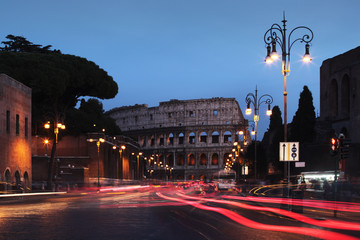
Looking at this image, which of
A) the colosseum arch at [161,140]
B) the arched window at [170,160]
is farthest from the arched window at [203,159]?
the colosseum arch at [161,140]

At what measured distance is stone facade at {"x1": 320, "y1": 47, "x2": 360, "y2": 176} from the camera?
62.2 metres

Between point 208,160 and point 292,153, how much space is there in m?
134

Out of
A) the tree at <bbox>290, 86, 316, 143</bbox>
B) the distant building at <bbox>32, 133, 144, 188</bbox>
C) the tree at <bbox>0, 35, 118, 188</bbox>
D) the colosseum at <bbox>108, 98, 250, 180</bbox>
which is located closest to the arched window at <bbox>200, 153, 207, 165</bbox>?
the colosseum at <bbox>108, 98, 250, 180</bbox>

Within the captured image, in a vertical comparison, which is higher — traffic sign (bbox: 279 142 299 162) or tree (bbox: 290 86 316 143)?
tree (bbox: 290 86 316 143)

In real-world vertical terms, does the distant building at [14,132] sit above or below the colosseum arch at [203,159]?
above

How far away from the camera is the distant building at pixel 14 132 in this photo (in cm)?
4103

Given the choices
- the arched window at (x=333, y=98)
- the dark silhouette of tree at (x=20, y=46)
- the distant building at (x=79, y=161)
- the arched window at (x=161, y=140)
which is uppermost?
the dark silhouette of tree at (x=20, y=46)

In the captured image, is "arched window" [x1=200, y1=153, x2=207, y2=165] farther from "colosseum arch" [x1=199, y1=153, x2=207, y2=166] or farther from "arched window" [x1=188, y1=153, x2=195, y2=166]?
"arched window" [x1=188, y1=153, x2=195, y2=166]

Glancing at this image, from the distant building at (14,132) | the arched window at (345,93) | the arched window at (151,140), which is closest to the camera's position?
the distant building at (14,132)

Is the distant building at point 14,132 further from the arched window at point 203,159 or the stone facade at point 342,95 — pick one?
the arched window at point 203,159

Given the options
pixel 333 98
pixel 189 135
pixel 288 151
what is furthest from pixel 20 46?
pixel 189 135

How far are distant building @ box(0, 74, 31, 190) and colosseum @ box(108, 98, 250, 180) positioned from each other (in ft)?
336

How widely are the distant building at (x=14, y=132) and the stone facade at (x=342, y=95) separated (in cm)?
3397

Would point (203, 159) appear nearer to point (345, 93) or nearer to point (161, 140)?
point (161, 140)
